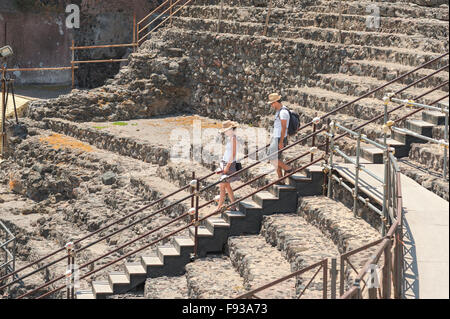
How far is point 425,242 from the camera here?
31.7 ft

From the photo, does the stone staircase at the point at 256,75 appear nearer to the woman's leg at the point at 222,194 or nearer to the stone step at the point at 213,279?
the stone step at the point at 213,279

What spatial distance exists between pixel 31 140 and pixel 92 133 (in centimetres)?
152

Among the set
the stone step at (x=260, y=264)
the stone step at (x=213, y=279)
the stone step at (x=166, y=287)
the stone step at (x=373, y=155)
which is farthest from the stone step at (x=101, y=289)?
the stone step at (x=373, y=155)

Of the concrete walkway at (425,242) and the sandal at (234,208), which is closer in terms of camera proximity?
the concrete walkway at (425,242)

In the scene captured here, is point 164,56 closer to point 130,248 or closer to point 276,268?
point 130,248

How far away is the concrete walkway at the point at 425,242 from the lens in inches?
351

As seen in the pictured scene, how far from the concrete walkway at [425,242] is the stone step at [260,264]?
1618 mm

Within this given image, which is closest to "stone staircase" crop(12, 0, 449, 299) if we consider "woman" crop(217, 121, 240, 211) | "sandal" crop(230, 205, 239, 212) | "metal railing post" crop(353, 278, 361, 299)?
"sandal" crop(230, 205, 239, 212)

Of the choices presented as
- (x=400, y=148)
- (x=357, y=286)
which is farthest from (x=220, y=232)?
(x=357, y=286)

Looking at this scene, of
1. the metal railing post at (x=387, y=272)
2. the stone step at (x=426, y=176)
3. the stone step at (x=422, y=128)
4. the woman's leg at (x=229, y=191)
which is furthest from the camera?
the woman's leg at (x=229, y=191)

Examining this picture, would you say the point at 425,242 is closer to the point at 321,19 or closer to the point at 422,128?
the point at 422,128

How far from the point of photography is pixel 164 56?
2333 cm

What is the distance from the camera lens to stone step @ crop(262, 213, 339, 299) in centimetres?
1139
